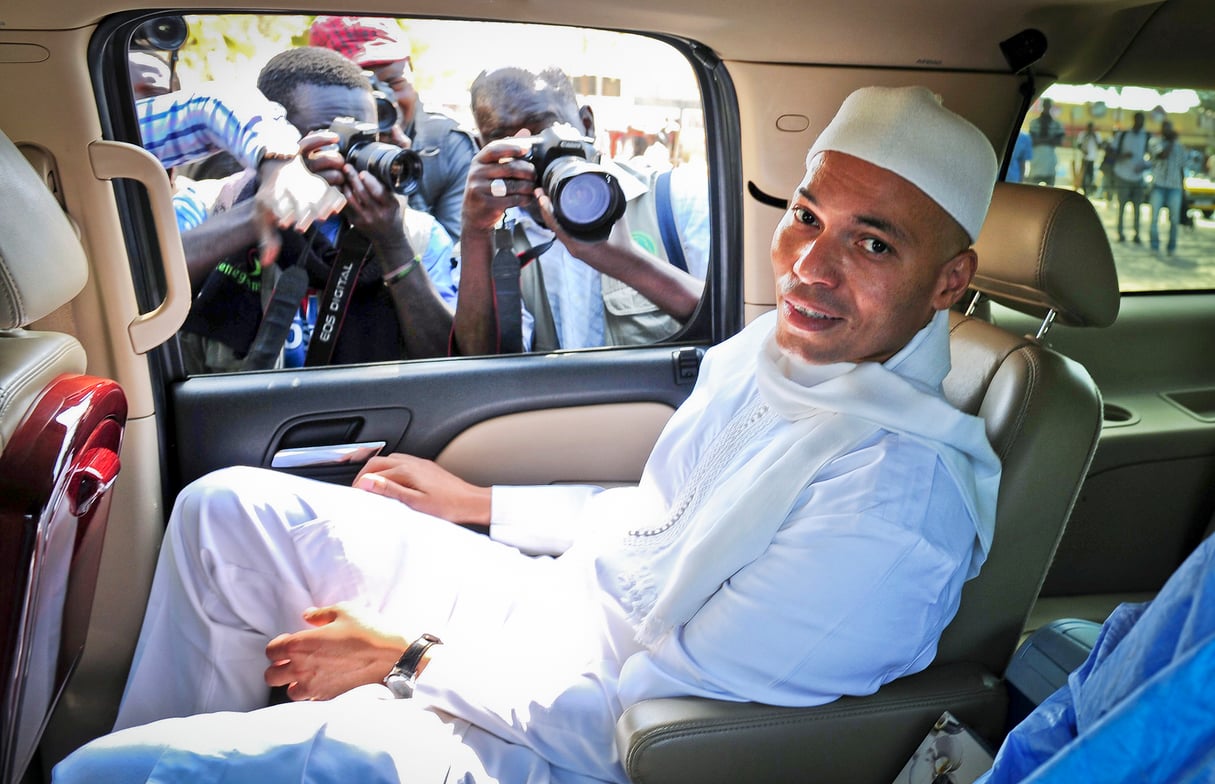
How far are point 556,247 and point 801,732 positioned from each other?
54.2 inches

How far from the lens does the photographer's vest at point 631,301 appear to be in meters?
2.52

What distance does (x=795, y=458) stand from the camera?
60.9 inches

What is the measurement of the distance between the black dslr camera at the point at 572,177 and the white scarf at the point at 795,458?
84cm

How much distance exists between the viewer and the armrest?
140 centimetres

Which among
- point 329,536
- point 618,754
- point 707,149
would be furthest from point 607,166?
point 618,754

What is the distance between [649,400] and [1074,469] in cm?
113

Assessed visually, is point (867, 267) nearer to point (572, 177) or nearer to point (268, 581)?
point (572, 177)

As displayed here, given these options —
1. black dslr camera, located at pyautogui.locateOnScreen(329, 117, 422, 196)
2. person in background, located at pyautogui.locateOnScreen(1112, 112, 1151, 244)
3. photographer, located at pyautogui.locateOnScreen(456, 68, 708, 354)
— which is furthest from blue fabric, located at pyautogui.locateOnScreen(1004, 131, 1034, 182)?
black dslr camera, located at pyautogui.locateOnScreen(329, 117, 422, 196)

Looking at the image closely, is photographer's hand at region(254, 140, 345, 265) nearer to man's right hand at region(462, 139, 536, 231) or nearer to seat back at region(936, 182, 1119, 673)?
man's right hand at region(462, 139, 536, 231)

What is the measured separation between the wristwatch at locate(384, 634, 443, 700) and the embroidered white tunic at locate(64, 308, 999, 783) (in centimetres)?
8

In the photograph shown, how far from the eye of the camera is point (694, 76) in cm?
241

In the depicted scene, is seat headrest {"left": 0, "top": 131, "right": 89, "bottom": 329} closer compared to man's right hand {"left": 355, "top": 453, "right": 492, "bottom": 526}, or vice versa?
seat headrest {"left": 0, "top": 131, "right": 89, "bottom": 329}

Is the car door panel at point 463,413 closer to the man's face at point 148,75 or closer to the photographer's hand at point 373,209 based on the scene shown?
the photographer's hand at point 373,209

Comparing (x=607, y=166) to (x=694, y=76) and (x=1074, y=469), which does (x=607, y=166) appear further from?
(x=1074, y=469)
